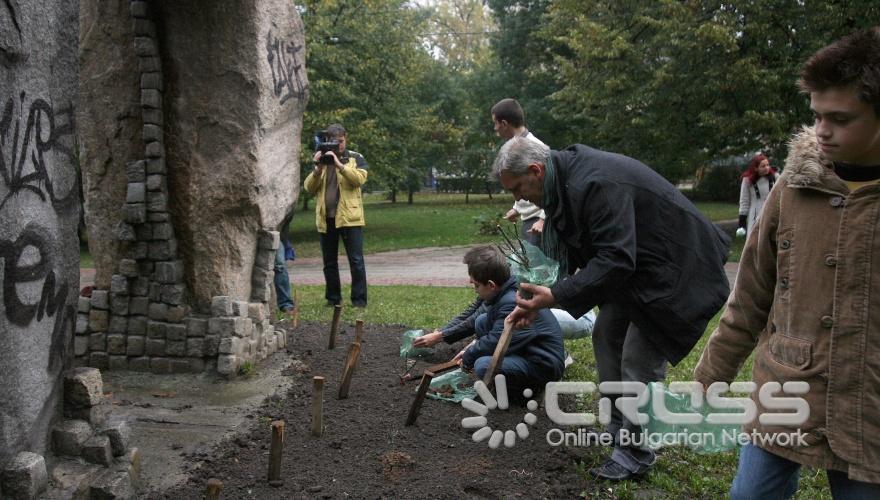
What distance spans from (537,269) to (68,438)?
8.32 feet

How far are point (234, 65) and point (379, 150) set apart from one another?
14.4 meters

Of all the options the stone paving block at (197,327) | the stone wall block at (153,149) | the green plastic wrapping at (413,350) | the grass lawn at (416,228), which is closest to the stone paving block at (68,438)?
the stone paving block at (197,327)

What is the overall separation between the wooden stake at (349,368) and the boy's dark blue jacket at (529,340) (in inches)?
30.2

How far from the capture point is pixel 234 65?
5621mm

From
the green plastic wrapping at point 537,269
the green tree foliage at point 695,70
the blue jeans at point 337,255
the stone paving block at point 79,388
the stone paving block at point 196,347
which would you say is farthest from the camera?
the green tree foliage at point 695,70

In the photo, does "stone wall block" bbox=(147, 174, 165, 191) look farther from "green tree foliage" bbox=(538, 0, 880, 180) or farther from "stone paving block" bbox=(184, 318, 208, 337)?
"green tree foliage" bbox=(538, 0, 880, 180)

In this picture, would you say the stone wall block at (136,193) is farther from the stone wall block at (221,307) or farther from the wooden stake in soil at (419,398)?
the wooden stake in soil at (419,398)

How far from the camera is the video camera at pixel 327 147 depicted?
7719 mm

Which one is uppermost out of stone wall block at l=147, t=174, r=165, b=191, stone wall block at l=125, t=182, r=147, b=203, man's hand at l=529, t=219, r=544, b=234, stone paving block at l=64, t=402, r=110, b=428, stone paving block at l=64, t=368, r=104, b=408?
stone wall block at l=147, t=174, r=165, b=191

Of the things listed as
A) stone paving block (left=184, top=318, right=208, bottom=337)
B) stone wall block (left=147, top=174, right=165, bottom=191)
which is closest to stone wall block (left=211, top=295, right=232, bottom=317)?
stone paving block (left=184, top=318, right=208, bottom=337)

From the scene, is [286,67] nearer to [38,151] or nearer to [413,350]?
[413,350]

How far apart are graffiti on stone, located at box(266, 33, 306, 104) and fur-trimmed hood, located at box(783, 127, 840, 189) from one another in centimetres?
440

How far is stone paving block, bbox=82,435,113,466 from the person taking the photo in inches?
136
